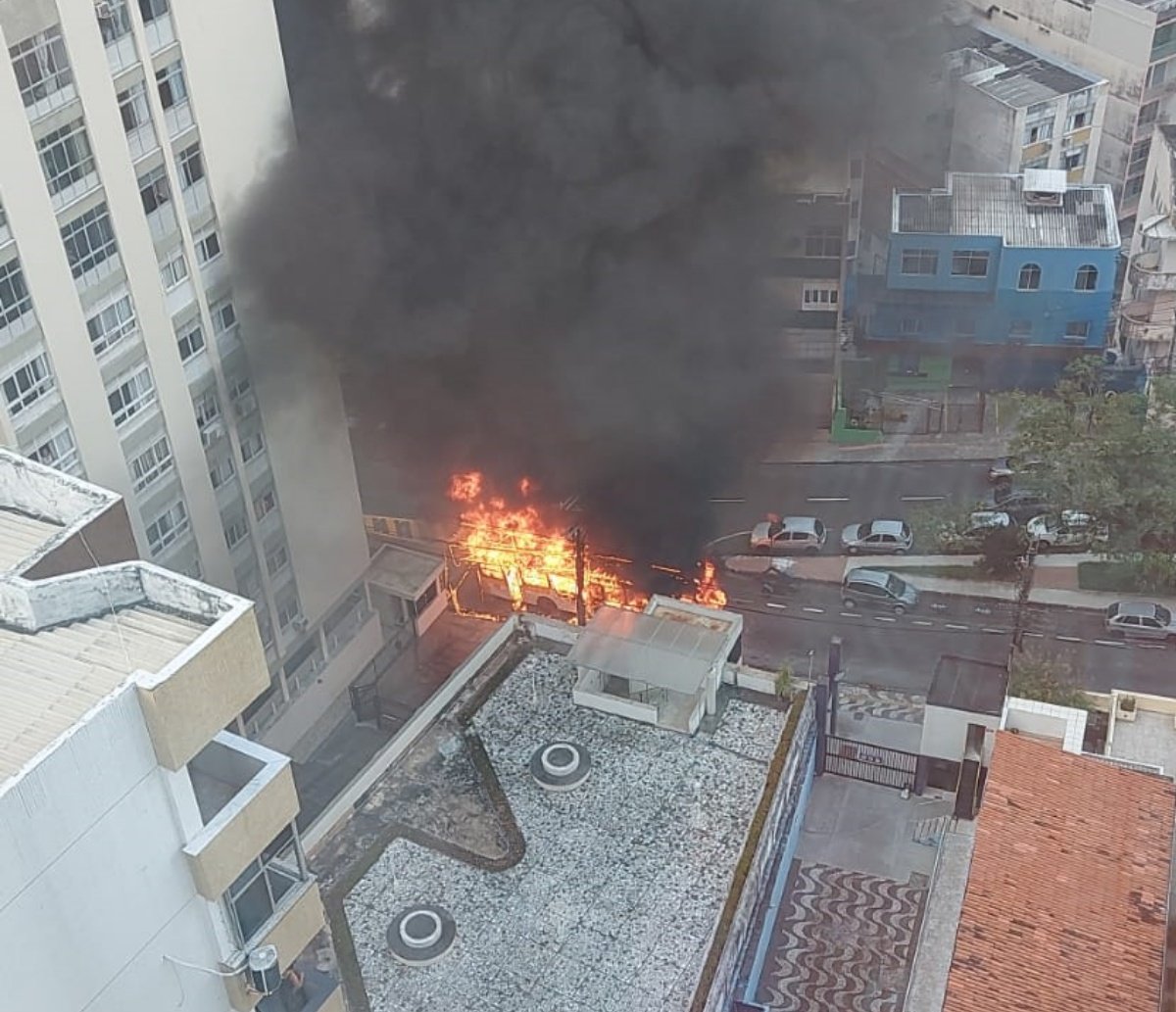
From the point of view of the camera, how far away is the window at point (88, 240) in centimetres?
1670

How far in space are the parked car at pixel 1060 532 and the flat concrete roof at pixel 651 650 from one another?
10042mm

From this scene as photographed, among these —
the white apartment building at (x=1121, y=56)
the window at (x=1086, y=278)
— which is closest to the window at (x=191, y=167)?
the window at (x=1086, y=278)

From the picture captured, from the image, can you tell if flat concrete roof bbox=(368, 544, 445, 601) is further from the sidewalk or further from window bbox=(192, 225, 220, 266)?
the sidewalk

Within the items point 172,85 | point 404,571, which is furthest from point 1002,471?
point 172,85

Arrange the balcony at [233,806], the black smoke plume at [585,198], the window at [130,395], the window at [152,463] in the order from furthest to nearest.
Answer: the black smoke plume at [585,198]
the window at [152,463]
the window at [130,395]
the balcony at [233,806]

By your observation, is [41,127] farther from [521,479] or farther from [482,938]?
[521,479]

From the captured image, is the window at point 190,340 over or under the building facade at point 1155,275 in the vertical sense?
over

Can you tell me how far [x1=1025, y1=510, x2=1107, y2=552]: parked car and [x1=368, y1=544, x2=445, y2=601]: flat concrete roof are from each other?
492 inches

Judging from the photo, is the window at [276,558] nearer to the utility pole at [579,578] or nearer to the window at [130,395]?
the window at [130,395]

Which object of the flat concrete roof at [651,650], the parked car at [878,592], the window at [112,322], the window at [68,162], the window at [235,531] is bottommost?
the parked car at [878,592]

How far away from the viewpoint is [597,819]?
18125mm

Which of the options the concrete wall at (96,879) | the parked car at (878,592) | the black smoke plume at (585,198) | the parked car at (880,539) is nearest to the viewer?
the concrete wall at (96,879)

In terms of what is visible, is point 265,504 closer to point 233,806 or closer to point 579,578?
point 579,578

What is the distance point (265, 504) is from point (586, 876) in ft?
28.4
